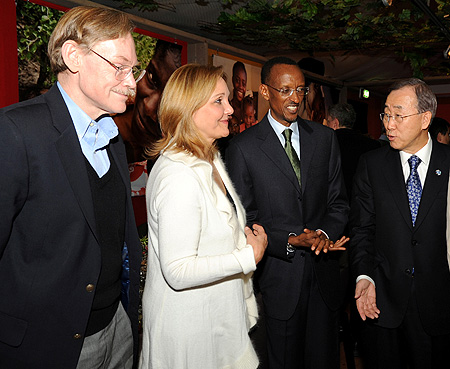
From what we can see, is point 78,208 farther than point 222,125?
No

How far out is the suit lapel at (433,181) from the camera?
7.59ft

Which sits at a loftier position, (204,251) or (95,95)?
(95,95)

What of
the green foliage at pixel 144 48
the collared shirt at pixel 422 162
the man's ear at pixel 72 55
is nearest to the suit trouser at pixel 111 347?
the man's ear at pixel 72 55

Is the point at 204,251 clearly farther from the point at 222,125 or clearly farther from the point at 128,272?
the point at 222,125

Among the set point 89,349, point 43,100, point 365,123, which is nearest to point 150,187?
point 43,100

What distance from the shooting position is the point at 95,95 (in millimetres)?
1526

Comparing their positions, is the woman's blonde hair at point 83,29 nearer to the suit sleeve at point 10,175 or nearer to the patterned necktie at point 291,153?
the suit sleeve at point 10,175

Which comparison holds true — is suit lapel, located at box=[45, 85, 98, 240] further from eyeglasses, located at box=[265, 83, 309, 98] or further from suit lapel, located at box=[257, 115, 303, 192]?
eyeglasses, located at box=[265, 83, 309, 98]

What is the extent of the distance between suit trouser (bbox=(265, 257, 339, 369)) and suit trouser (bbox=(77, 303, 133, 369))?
993 millimetres

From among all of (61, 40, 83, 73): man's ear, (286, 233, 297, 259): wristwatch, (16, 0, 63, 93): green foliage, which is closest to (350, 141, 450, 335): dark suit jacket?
(286, 233, 297, 259): wristwatch

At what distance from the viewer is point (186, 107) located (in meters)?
1.90

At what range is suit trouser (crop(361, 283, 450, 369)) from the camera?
2340 mm

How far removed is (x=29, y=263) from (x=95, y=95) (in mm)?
601

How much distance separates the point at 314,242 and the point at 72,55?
1507mm
